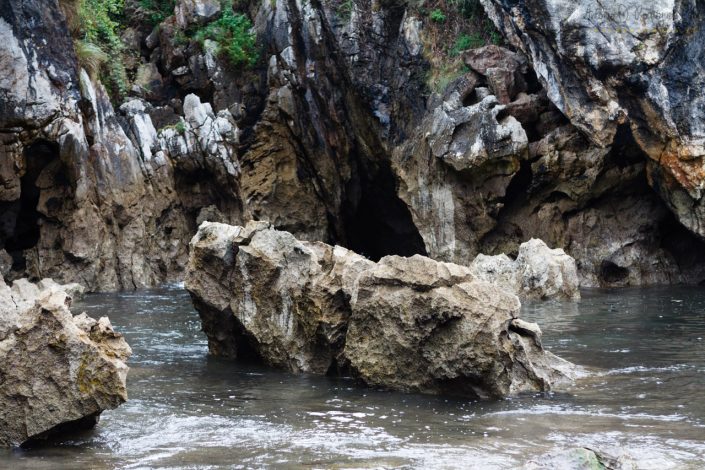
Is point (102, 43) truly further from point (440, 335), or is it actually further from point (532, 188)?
point (440, 335)

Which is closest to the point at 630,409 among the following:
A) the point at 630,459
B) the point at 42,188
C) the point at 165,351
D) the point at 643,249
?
the point at 630,459

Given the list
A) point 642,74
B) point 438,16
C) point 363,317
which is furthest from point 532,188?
point 363,317

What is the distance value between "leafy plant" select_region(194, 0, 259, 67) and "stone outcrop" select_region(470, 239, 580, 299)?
1142 centimetres

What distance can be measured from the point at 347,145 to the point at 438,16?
464cm

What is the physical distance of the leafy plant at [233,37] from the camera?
2580 centimetres

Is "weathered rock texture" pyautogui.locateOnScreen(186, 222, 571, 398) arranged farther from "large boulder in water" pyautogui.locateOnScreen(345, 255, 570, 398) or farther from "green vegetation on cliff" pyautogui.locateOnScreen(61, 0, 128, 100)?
"green vegetation on cliff" pyautogui.locateOnScreen(61, 0, 128, 100)

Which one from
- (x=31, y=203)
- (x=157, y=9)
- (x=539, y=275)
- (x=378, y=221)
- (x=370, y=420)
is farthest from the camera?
(x=378, y=221)

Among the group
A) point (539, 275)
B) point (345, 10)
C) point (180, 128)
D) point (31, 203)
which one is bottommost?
point (539, 275)

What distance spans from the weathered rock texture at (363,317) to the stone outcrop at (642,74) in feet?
35.4

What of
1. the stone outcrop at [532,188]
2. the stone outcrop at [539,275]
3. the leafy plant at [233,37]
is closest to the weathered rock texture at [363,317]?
the stone outcrop at [539,275]

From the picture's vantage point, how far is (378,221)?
2769cm

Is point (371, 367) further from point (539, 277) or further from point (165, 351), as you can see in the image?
point (539, 277)

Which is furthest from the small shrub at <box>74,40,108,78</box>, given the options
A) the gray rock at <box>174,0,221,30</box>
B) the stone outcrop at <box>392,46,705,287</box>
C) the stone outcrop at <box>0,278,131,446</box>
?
the stone outcrop at <box>0,278,131,446</box>

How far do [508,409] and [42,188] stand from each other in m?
15.6
